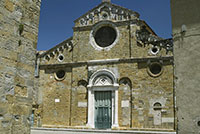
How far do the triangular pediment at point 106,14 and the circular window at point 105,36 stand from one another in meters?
0.71

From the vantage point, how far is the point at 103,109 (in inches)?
657

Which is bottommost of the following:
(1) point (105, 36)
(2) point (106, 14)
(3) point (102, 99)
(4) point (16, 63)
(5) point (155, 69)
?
(3) point (102, 99)

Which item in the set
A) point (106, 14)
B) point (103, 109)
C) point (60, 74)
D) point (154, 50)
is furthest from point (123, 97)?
point (106, 14)

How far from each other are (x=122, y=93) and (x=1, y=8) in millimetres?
10862

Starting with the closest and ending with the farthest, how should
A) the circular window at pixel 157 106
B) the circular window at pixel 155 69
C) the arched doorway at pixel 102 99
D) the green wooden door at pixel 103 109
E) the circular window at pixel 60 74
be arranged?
the circular window at pixel 157 106 → the circular window at pixel 155 69 → the arched doorway at pixel 102 99 → the green wooden door at pixel 103 109 → the circular window at pixel 60 74

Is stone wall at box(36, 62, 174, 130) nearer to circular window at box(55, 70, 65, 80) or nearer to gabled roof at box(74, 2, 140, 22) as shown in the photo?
circular window at box(55, 70, 65, 80)

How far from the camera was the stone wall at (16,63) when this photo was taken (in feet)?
21.5

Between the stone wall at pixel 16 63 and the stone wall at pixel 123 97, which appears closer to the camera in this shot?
Result: the stone wall at pixel 16 63

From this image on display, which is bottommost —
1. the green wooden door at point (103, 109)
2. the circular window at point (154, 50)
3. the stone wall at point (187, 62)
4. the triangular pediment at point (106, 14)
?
the green wooden door at point (103, 109)

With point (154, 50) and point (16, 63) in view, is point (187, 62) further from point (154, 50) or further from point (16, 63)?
point (154, 50)

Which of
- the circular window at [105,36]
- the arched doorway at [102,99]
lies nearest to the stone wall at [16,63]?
the arched doorway at [102,99]

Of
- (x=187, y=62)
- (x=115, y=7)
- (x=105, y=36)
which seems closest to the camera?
(x=187, y=62)

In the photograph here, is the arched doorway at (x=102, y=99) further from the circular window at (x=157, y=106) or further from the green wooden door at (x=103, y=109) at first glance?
the circular window at (x=157, y=106)

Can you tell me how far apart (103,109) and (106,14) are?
6.56 metres
